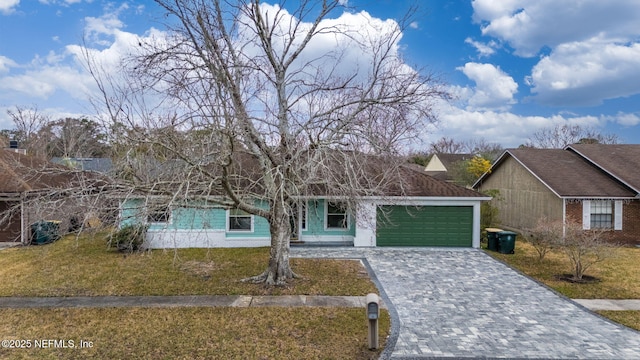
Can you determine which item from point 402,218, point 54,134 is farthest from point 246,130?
point 54,134

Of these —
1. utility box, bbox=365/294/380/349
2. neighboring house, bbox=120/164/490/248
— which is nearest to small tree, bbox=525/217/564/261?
neighboring house, bbox=120/164/490/248

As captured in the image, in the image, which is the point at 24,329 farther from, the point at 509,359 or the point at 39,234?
the point at 39,234

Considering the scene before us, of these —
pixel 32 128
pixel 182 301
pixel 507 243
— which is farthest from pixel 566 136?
pixel 32 128

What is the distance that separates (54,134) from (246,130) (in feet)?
120

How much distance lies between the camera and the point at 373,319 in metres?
5.96

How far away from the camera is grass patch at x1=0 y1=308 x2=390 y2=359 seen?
5973 mm

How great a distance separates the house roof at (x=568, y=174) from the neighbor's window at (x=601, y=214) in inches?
20.4

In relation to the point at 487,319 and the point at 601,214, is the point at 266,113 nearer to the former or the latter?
the point at 487,319

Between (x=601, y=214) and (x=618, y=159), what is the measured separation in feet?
14.2

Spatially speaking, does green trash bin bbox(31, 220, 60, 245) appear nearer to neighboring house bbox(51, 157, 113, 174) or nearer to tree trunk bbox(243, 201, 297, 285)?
neighboring house bbox(51, 157, 113, 174)

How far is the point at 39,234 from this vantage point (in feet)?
48.9

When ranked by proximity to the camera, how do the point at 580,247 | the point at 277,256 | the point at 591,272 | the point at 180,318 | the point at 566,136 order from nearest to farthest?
the point at 180,318 → the point at 277,256 → the point at 580,247 → the point at 591,272 → the point at 566,136

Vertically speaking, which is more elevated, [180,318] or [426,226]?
[426,226]

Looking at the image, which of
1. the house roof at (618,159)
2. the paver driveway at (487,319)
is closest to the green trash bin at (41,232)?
the paver driveway at (487,319)
